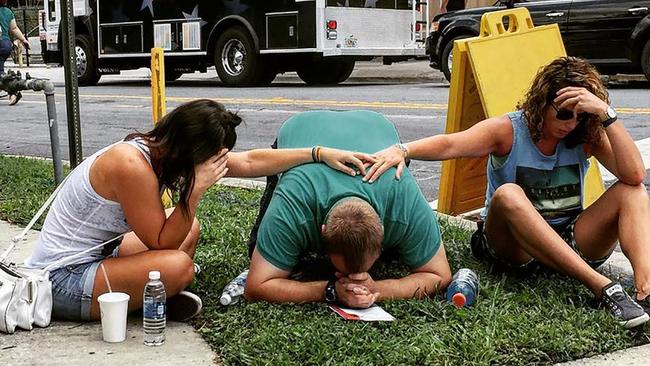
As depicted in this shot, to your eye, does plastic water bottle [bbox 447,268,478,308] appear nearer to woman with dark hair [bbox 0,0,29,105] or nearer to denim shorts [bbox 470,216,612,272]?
denim shorts [bbox 470,216,612,272]

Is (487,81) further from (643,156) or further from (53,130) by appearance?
(643,156)

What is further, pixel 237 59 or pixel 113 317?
pixel 237 59

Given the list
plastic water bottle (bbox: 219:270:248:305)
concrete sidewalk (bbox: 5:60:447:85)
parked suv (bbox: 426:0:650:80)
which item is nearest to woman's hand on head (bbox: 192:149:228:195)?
plastic water bottle (bbox: 219:270:248:305)

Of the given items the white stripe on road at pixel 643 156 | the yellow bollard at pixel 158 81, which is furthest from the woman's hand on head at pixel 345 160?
the white stripe on road at pixel 643 156

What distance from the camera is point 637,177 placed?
4035mm

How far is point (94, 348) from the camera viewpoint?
3.44m

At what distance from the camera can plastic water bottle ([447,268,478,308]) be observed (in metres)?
3.81

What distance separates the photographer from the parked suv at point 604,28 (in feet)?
41.3

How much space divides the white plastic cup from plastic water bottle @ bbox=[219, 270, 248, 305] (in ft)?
1.52

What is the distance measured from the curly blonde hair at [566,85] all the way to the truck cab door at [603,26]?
9.11 meters

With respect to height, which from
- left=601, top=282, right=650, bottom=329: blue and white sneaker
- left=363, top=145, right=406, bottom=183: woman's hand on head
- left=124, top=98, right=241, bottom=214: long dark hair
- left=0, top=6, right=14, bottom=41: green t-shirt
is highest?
left=0, top=6, right=14, bottom=41: green t-shirt

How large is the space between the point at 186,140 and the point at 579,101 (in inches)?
65.9

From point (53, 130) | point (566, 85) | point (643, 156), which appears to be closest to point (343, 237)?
point (566, 85)

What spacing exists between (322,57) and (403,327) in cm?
1238
